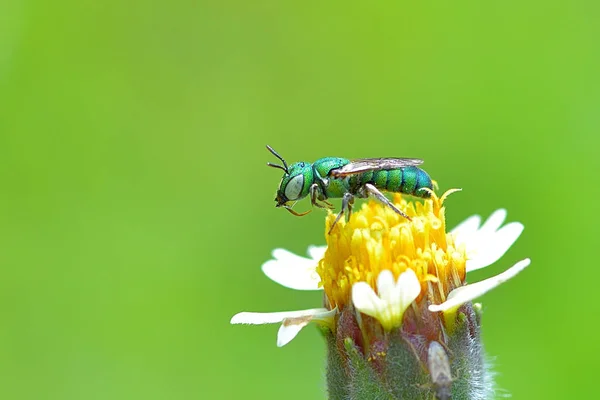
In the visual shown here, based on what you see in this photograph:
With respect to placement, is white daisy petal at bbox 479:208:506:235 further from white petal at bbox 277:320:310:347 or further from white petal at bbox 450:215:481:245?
white petal at bbox 277:320:310:347

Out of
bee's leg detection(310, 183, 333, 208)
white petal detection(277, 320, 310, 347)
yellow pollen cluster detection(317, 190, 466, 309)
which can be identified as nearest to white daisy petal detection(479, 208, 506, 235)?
yellow pollen cluster detection(317, 190, 466, 309)

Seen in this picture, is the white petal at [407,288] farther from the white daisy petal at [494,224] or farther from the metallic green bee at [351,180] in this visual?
the white daisy petal at [494,224]

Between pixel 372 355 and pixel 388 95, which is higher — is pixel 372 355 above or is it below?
below

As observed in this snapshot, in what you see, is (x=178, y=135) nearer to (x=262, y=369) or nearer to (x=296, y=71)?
(x=296, y=71)

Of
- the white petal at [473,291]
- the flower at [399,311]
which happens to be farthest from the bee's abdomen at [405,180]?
the white petal at [473,291]

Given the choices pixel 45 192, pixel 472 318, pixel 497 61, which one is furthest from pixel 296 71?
pixel 472 318

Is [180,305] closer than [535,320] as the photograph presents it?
No

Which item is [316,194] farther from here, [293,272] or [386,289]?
[386,289]
